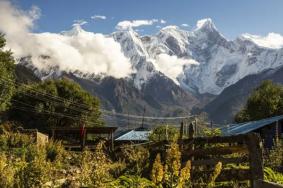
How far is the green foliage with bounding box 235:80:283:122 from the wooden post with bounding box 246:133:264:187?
299 feet

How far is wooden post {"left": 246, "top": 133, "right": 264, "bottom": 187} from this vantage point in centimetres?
1168

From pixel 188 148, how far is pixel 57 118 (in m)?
79.6

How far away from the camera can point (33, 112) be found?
8988 centimetres

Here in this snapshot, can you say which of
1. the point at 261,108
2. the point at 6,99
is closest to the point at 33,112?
the point at 6,99

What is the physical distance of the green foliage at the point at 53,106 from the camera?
295 ft

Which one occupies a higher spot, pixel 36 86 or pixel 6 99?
pixel 36 86

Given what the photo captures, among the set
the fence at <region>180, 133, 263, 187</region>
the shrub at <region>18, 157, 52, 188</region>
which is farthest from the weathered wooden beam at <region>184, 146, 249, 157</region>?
the shrub at <region>18, 157, 52, 188</region>

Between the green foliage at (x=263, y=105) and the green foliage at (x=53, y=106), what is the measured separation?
30152 mm

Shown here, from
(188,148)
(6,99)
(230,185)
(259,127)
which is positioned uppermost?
(6,99)

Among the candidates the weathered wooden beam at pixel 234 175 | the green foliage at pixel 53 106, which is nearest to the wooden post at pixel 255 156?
the weathered wooden beam at pixel 234 175

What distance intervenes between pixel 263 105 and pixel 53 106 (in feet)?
136

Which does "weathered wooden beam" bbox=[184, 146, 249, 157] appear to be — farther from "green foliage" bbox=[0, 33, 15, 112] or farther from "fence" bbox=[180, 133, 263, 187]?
"green foliage" bbox=[0, 33, 15, 112]

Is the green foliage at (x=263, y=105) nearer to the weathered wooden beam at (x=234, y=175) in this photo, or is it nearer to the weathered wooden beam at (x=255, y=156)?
the weathered wooden beam at (x=234, y=175)

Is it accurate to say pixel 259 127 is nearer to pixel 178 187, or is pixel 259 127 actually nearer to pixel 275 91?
pixel 178 187
